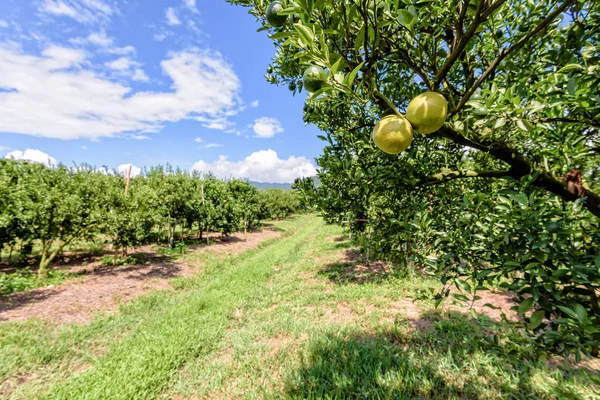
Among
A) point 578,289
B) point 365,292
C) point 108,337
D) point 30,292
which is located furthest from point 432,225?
point 30,292

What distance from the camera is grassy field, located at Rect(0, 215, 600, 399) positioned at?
3324 millimetres

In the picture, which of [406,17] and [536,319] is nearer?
[406,17]

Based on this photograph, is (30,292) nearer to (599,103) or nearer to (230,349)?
(230,349)

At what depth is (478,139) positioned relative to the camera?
1414 mm

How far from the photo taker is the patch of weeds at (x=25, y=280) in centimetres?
628

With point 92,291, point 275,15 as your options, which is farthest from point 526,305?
point 92,291

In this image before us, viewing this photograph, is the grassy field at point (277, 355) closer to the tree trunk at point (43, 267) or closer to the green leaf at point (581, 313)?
the green leaf at point (581, 313)

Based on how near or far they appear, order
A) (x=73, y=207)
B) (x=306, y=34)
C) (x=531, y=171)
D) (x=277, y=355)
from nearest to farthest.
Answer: (x=306, y=34) → (x=531, y=171) → (x=277, y=355) → (x=73, y=207)

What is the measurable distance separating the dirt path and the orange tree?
22.6 ft

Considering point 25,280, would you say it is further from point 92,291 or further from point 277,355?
point 277,355

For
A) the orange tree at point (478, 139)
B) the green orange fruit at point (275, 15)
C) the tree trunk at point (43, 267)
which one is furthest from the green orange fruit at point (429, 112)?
the tree trunk at point (43, 267)

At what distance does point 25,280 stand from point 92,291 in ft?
5.97

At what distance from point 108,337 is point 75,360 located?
2.48 feet

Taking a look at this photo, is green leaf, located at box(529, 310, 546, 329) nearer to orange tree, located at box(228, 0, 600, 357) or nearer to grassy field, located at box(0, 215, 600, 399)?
orange tree, located at box(228, 0, 600, 357)
